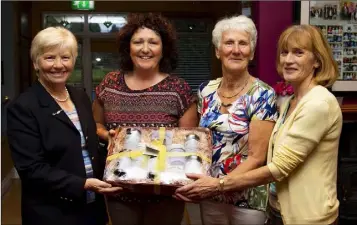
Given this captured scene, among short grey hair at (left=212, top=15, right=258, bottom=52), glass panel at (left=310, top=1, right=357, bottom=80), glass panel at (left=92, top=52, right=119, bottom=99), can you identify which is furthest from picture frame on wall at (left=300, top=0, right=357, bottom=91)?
glass panel at (left=92, top=52, right=119, bottom=99)

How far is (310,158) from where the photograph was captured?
1.62m

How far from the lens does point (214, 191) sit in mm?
1801

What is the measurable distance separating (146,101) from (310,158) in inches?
29.7

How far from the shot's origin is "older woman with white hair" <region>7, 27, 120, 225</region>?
5.77ft

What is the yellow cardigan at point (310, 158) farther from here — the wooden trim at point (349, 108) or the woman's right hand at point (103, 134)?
the wooden trim at point (349, 108)

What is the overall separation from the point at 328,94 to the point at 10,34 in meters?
5.44

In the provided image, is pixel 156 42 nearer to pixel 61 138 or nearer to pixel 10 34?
pixel 61 138

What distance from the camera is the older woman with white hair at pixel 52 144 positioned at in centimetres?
176

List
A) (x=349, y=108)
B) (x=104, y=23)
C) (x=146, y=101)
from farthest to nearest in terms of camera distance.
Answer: (x=104, y=23), (x=349, y=108), (x=146, y=101)

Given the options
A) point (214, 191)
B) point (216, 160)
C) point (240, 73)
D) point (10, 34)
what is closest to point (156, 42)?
point (240, 73)

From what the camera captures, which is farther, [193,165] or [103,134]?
[103,134]

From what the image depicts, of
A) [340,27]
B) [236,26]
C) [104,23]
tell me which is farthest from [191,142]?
[104,23]

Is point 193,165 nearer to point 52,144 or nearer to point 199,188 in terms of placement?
point 199,188

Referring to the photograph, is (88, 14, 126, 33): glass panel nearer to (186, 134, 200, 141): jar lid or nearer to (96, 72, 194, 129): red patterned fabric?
(96, 72, 194, 129): red patterned fabric
